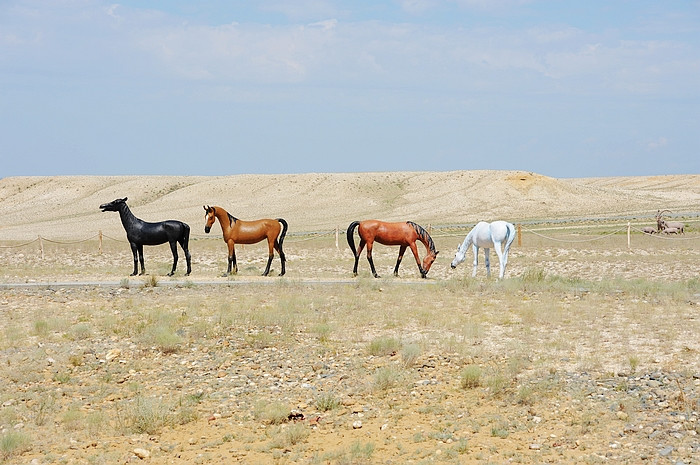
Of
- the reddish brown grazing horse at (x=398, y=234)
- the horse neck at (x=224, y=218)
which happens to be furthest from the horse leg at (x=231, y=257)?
the reddish brown grazing horse at (x=398, y=234)

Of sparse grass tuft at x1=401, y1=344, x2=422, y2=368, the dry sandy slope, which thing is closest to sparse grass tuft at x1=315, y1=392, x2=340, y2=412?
sparse grass tuft at x1=401, y1=344, x2=422, y2=368

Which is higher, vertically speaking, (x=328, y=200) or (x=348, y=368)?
(x=328, y=200)

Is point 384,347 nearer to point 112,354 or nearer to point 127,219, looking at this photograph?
point 112,354

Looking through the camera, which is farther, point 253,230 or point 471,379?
point 253,230

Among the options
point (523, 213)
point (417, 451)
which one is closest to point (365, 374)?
point (417, 451)

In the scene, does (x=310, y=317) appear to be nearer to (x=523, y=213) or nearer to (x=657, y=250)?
(x=657, y=250)

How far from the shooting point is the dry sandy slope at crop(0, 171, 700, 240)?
68688mm

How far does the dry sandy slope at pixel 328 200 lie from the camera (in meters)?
68.7

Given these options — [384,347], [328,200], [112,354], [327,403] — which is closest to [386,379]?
[327,403]

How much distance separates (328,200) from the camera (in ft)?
284

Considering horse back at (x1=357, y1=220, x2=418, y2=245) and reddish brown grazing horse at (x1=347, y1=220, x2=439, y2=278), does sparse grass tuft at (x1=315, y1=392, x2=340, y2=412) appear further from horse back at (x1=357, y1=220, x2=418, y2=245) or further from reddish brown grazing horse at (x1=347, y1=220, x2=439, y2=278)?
horse back at (x1=357, y1=220, x2=418, y2=245)

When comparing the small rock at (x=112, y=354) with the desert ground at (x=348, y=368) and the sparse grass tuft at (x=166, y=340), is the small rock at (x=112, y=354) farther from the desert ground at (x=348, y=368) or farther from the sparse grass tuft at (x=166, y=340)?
the sparse grass tuft at (x=166, y=340)

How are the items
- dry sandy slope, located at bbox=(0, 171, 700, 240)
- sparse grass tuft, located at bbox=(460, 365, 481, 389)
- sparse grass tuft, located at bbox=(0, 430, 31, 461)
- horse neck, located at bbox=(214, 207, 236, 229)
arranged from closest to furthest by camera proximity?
sparse grass tuft, located at bbox=(0, 430, 31, 461) < sparse grass tuft, located at bbox=(460, 365, 481, 389) < horse neck, located at bbox=(214, 207, 236, 229) < dry sandy slope, located at bbox=(0, 171, 700, 240)

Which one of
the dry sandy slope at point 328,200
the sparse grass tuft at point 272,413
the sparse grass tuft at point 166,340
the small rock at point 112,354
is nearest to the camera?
the sparse grass tuft at point 272,413
